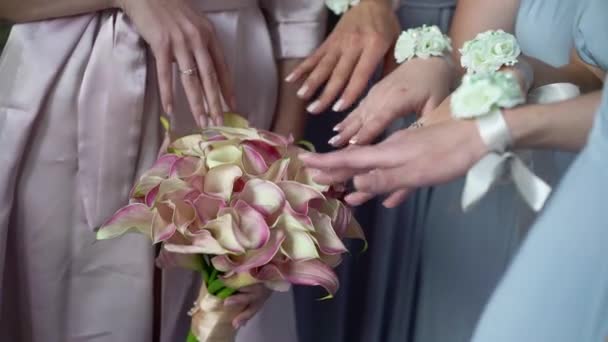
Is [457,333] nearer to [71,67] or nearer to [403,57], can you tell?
[403,57]

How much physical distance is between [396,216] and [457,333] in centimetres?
19

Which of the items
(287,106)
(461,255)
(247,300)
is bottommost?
(461,255)

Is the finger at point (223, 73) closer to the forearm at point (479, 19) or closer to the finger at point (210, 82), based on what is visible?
the finger at point (210, 82)

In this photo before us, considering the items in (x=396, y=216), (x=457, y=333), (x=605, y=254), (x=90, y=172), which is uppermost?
(x=605, y=254)

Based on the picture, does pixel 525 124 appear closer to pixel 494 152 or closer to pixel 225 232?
pixel 494 152

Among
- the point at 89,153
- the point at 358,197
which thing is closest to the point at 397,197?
the point at 358,197

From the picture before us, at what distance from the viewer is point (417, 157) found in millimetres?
584

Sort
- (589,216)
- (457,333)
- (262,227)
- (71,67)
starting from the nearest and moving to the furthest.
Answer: (589,216) < (262,227) < (71,67) < (457,333)

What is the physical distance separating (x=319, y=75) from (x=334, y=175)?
0.23m

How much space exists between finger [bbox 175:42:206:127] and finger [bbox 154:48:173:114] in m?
0.01

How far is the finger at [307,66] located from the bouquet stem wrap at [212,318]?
0.29 m

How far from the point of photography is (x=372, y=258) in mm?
1075

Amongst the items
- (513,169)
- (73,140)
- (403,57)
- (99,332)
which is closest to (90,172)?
(73,140)

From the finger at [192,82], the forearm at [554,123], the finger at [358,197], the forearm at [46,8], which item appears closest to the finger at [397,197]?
the finger at [358,197]
